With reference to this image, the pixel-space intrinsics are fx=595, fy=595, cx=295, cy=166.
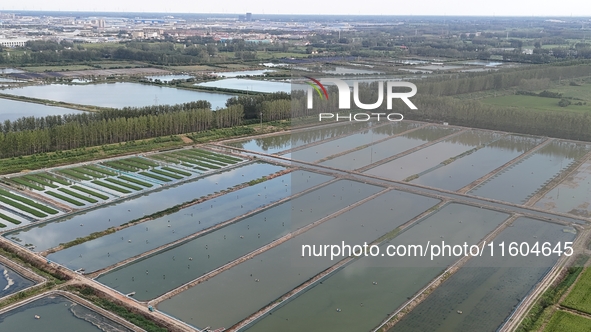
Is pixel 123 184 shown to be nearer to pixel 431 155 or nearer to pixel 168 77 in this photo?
pixel 431 155

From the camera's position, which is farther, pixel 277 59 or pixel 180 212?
pixel 277 59

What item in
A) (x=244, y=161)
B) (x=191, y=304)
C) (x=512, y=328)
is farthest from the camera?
(x=244, y=161)

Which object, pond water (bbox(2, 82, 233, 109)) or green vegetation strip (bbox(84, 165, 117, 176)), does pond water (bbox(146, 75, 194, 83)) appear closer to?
pond water (bbox(2, 82, 233, 109))

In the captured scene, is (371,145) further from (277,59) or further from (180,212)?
(277,59)

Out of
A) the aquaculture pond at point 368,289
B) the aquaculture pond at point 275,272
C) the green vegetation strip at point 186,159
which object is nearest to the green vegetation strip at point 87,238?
the aquaculture pond at point 275,272

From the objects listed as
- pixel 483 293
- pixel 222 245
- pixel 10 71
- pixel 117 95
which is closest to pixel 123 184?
pixel 222 245

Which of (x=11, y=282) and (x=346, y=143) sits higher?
(x=346, y=143)

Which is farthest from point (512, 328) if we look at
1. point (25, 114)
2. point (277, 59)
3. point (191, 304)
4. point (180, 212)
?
point (277, 59)
